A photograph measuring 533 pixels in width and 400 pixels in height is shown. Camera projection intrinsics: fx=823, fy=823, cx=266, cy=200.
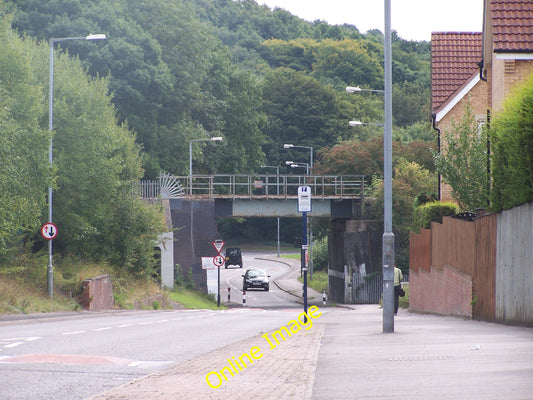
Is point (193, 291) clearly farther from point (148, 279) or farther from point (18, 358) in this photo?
point (18, 358)

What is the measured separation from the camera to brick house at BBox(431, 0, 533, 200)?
21392 millimetres

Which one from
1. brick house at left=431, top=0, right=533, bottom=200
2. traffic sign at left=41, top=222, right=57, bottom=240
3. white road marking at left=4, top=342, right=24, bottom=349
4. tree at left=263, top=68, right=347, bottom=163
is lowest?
white road marking at left=4, top=342, right=24, bottom=349

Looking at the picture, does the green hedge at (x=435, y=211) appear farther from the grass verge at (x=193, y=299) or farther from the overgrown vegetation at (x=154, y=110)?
the grass verge at (x=193, y=299)

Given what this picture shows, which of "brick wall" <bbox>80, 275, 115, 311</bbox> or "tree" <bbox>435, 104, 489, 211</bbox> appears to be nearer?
"tree" <bbox>435, 104, 489, 211</bbox>

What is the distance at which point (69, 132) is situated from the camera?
32781mm

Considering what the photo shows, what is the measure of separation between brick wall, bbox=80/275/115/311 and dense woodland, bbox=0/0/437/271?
2199 mm

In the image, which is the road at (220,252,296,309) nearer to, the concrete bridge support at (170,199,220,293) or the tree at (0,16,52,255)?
the concrete bridge support at (170,199,220,293)

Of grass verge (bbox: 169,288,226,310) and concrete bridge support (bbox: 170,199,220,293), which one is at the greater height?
concrete bridge support (bbox: 170,199,220,293)

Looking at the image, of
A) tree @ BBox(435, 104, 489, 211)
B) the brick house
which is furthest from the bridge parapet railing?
tree @ BBox(435, 104, 489, 211)

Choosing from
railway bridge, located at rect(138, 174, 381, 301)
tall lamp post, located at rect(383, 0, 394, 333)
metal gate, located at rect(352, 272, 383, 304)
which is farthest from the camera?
metal gate, located at rect(352, 272, 383, 304)

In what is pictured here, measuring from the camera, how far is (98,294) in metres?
32.6

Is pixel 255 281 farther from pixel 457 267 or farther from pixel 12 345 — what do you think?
pixel 12 345

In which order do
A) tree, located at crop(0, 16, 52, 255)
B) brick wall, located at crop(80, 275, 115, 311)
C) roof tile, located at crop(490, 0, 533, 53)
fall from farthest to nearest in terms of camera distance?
brick wall, located at crop(80, 275, 115, 311), tree, located at crop(0, 16, 52, 255), roof tile, located at crop(490, 0, 533, 53)

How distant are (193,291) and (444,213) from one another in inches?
1007
